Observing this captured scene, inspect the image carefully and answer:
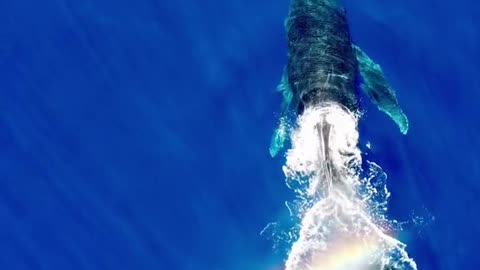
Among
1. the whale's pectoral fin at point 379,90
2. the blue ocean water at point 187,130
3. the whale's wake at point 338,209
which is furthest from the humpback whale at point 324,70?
the blue ocean water at point 187,130

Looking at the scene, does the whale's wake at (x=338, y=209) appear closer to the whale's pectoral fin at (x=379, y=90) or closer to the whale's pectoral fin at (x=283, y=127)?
the whale's pectoral fin at (x=283, y=127)

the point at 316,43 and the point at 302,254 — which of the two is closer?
the point at 302,254

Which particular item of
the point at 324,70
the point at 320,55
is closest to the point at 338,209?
the point at 324,70

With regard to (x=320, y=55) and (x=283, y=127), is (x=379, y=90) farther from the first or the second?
(x=283, y=127)

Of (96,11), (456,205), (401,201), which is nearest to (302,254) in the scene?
(401,201)

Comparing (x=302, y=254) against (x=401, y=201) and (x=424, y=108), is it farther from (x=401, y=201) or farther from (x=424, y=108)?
(x=424, y=108)

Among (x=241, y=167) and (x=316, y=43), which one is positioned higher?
(x=316, y=43)
